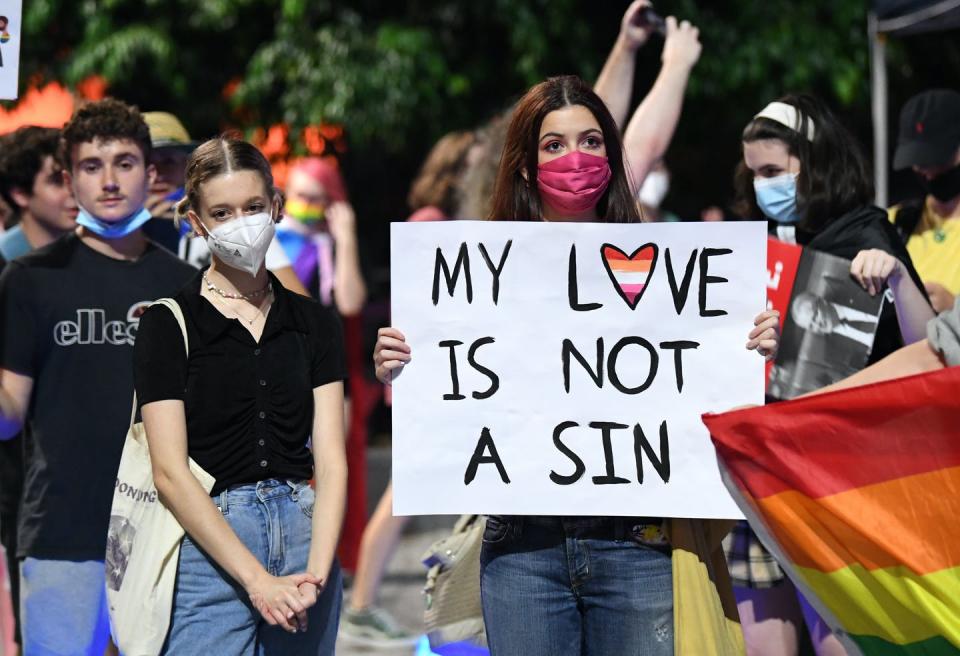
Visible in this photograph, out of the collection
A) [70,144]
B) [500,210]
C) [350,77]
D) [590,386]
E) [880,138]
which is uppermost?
[350,77]

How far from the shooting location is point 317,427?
11.7ft

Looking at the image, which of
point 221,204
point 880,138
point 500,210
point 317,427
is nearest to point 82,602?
point 317,427

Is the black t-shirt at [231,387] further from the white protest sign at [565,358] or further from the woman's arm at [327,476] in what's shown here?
the white protest sign at [565,358]

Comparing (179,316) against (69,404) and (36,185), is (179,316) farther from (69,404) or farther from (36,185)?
(36,185)

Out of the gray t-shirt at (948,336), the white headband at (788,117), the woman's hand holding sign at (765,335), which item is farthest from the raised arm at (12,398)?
the gray t-shirt at (948,336)

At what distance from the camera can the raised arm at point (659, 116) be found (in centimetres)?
458

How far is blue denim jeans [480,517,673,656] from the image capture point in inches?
130

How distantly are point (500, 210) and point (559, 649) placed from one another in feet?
3.58

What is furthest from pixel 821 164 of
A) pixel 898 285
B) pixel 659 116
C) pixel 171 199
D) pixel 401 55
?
pixel 401 55

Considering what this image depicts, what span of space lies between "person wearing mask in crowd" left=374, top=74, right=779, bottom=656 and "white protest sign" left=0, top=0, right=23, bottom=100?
142 centimetres

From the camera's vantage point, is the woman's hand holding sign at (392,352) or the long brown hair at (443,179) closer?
the woman's hand holding sign at (392,352)

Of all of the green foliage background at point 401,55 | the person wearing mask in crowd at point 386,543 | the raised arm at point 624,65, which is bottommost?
the person wearing mask in crowd at point 386,543

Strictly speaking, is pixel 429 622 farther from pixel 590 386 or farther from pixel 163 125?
pixel 163 125

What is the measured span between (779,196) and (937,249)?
994 mm
